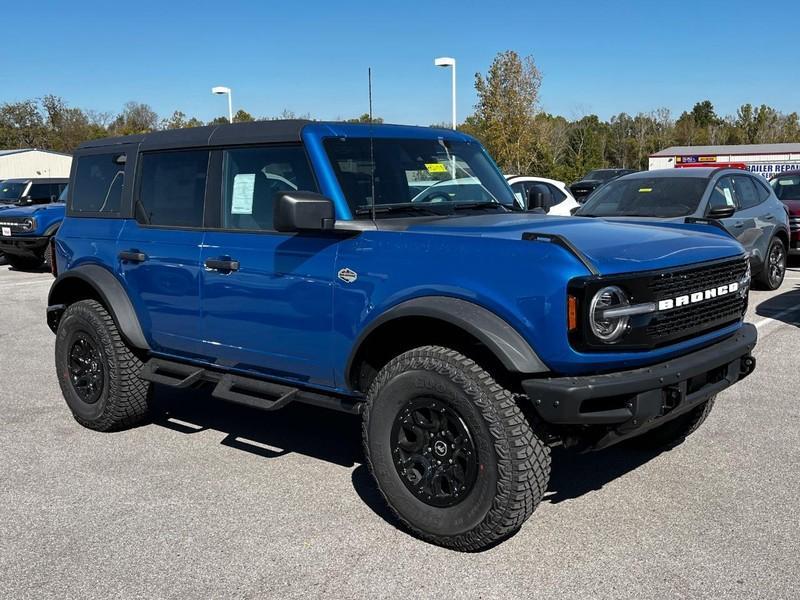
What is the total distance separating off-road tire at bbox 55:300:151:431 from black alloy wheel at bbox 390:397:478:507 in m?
2.29

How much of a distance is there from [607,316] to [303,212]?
151 centimetres

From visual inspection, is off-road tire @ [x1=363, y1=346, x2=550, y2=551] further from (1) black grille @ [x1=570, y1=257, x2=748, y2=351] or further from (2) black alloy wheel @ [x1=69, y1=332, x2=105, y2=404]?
(2) black alloy wheel @ [x1=69, y1=332, x2=105, y2=404]

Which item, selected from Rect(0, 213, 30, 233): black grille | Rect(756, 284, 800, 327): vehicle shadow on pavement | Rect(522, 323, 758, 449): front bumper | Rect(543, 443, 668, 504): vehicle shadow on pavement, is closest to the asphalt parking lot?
Rect(543, 443, 668, 504): vehicle shadow on pavement

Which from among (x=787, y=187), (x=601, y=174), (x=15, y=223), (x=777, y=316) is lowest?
(x=777, y=316)

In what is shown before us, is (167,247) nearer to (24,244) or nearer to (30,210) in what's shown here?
(24,244)

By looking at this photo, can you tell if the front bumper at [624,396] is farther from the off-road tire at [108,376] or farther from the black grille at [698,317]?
the off-road tire at [108,376]

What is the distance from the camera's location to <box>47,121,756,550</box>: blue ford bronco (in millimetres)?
3480

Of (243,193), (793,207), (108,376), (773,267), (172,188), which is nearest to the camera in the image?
(243,193)

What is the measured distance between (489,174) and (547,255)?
1.86m

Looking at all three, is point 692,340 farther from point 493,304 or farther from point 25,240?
point 25,240

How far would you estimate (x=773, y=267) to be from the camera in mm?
10969

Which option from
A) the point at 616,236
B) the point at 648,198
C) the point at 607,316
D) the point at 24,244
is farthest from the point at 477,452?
the point at 24,244

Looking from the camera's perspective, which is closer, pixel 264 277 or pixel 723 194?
pixel 264 277

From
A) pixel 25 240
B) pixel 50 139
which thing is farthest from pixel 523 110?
pixel 50 139
